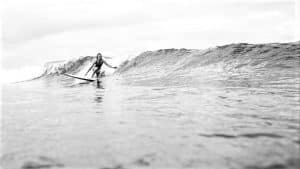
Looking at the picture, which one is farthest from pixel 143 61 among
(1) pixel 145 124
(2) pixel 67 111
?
(1) pixel 145 124

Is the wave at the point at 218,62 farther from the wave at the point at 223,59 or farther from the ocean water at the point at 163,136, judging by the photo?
the ocean water at the point at 163,136

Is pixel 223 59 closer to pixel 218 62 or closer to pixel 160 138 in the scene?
pixel 218 62

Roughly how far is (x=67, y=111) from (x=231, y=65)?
7.34m

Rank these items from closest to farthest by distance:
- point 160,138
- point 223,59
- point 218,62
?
point 160,138 → point 218,62 → point 223,59

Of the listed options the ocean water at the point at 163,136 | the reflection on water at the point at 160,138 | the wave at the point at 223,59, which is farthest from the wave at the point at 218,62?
the reflection on water at the point at 160,138

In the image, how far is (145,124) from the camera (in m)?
3.06

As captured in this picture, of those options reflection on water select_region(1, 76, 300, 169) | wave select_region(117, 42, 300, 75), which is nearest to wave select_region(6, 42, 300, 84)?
wave select_region(117, 42, 300, 75)

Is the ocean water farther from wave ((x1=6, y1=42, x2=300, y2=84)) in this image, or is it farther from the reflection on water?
wave ((x1=6, y1=42, x2=300, y2=84))

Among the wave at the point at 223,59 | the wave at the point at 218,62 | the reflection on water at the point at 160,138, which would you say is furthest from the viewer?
the wave at the point at 223,59

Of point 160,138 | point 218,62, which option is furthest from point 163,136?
point 218,62

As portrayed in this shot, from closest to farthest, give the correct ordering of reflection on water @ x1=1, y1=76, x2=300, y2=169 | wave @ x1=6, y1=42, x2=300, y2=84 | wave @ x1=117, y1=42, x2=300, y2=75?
reflection on water @ x1=1, y1=76, x2=300, y2=169 → wave @ x1=6, y1=42, x2=300, y2=84 → wave @ x1=117, y1=42, x2=300, y2=75

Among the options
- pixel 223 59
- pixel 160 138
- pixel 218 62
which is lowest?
pixel 160 138

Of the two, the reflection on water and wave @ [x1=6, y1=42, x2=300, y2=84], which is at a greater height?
wave @ [x1=6, y1=42, x2=300, y2=84]

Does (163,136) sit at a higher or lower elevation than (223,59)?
lower
